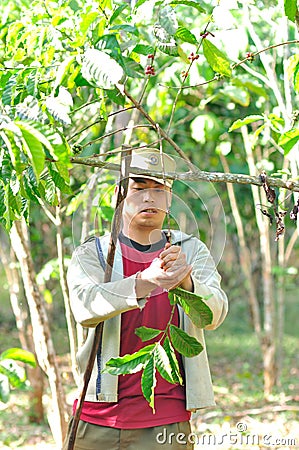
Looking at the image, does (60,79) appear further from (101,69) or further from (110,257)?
(110,257)

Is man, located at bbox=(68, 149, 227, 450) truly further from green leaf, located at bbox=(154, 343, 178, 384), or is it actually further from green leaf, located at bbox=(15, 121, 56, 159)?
green leaf, located at bbox=(15, 121, 56, 159)

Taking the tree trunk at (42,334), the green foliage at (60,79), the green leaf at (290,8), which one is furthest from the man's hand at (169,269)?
the tree trunk at (42,334)

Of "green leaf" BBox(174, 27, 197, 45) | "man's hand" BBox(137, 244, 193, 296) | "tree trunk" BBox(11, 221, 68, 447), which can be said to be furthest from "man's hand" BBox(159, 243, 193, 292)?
"tree trunk" BBox(11, 221, 68, 447)

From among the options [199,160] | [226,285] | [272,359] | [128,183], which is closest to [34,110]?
[128,183]

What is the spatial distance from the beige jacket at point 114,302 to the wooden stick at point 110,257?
0.02 metres

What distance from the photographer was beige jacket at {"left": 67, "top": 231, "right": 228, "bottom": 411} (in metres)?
1.52

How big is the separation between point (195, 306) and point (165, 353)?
0.12m

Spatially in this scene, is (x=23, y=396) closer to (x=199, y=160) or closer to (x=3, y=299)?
(x=199, y=160)

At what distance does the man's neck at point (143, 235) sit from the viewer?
1.54 m

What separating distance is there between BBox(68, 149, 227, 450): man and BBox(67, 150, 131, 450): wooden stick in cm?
2

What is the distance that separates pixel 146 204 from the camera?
146 cm

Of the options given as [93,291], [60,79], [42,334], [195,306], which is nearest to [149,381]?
[195,306]

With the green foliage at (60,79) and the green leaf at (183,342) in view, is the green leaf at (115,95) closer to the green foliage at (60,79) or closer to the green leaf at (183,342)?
the green foliage at (60,79)

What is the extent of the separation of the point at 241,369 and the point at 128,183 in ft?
19.6
